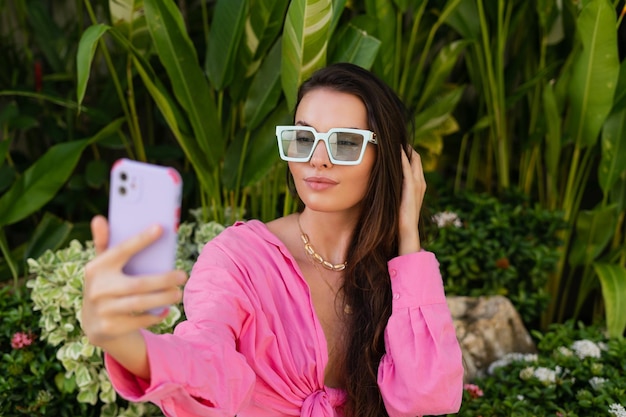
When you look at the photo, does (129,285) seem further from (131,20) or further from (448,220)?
(448,220)

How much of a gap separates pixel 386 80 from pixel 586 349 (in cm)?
91

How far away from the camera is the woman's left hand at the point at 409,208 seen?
1425 mm

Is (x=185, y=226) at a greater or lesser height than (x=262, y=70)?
lesser

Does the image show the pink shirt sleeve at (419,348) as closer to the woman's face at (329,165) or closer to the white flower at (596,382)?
the woman's face at (329,165)

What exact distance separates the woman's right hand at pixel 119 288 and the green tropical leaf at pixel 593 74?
5.54 ft

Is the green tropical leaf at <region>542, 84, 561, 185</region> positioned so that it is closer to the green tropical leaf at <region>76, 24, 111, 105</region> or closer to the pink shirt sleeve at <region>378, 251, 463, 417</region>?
the pink shirt sleeve at <region>378, 251, 463, 417</region>

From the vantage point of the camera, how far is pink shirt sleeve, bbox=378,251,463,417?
52.6 inches

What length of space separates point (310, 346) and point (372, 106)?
428 millimetres

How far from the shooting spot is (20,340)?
1996 mm

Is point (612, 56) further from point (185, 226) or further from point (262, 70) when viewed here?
point (185, 226)

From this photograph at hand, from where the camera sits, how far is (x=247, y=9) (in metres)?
A: 2.04

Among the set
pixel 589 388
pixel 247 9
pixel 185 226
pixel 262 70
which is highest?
pixel 247 9

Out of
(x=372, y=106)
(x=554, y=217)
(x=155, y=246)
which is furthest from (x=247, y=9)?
(x=155, y=246)

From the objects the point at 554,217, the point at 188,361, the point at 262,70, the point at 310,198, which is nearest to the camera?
the point at 188,361
